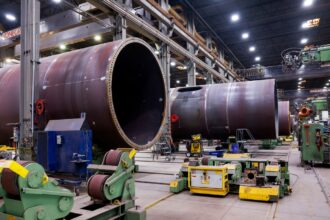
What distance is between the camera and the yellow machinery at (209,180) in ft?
14.9

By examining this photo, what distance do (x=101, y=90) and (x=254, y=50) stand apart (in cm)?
1937

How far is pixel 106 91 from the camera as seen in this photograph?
4.00 m

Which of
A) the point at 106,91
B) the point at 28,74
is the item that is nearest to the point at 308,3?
the point at 106,91

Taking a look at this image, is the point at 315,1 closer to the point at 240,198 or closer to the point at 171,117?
the point at 171,117

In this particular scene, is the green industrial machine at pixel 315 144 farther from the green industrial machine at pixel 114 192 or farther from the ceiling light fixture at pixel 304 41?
the ceiling light fixture at pixel 304 41

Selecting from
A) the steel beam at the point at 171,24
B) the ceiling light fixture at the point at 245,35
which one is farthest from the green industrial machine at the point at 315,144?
the ceiling light fixture at the point at 245,35

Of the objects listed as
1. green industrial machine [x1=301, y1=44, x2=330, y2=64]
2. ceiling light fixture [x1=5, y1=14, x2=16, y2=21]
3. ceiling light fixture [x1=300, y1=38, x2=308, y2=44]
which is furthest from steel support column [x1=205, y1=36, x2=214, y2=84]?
ceiling light fixture [x1=5, y1=14, x2=16, y2=21]

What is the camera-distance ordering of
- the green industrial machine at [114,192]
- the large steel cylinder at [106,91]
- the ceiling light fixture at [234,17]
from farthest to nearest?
the ceiling light fixture at [234,17] < the large steel cylinder at [106,91] < the green industrial machine at [114,192]

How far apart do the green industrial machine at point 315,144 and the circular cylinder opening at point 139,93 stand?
4.68 metres

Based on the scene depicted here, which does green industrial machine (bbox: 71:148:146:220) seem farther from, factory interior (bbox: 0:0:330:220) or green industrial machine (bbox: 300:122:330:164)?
green industrial machine (bbox: 300:122:330:164)

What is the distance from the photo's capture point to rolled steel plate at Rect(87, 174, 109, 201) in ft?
9.15

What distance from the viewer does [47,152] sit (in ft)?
13.5

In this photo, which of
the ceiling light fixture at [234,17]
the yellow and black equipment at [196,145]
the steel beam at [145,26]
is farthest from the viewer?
the ceiling light fixture at [234,17]

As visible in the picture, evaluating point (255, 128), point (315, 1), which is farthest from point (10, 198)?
point (315, 1)
